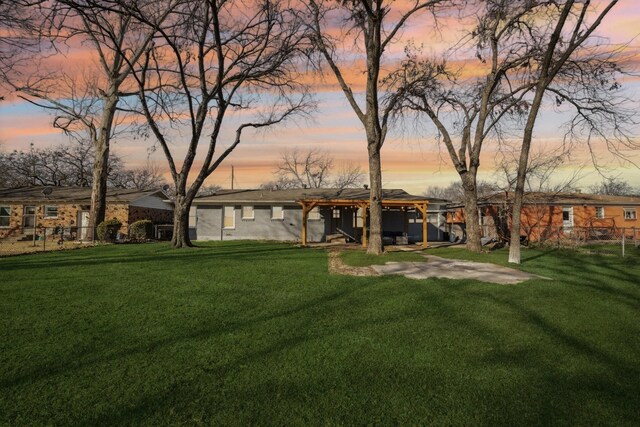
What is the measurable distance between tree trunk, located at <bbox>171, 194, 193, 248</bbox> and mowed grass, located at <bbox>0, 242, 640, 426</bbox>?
9.39 metres

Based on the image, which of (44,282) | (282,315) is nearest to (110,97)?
(44,282)

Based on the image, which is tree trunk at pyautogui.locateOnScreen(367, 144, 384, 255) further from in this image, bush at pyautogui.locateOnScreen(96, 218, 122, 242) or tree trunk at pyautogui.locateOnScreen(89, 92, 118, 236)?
tree trunk at pyautogui.locateOnScreen(89, 92, 118, 236)

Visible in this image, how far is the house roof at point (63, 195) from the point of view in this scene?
27031 millimetres

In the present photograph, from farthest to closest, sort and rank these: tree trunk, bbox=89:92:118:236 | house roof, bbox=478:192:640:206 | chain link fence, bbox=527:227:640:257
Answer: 1. house roof, bbox=478:192:640:206
2. tree trunk, bbox=89:92:118:236
3. chain link fence, bbox=527:227:640:257

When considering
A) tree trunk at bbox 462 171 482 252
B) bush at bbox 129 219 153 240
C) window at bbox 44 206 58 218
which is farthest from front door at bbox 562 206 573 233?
window at bbox 44 206 58 218

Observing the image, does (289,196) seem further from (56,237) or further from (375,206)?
(56,237)

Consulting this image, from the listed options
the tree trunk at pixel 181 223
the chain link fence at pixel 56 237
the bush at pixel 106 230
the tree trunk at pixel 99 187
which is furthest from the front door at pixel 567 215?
the tree trunk at pixel 99 187

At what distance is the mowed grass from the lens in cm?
336

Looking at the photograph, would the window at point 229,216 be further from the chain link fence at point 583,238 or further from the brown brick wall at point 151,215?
the chain link fence at point 583,238

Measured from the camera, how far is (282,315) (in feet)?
20.7

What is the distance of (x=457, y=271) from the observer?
37.0ft

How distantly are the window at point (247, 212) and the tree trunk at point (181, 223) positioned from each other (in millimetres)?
6089

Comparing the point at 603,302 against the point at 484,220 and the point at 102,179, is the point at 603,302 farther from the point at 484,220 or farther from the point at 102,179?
the point at 102,179

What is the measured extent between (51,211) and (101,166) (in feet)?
25.1
